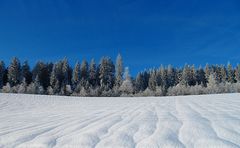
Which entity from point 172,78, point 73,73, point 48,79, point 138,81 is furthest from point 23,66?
point 172,78

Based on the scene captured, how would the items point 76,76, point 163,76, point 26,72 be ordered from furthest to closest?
point 163,76 → point 76,76 → point 26,72

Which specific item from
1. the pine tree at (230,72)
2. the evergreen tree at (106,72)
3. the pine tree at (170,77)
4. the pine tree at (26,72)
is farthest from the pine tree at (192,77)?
the pine tree at (26,72)

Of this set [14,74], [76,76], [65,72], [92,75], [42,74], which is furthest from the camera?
[65,72]

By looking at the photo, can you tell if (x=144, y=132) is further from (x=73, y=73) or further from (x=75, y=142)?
(x=73, y=73)

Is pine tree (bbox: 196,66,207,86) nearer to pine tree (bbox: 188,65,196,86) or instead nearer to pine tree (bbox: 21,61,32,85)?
pine tree (bbox: 188,65,196,86)

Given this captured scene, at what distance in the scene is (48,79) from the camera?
4994 centimetres

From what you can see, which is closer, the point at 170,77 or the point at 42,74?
the point at 42,74

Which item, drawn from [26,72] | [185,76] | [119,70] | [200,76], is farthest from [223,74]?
[26,72]

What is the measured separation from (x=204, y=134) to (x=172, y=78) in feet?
195

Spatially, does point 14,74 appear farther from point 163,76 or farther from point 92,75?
point 163,76

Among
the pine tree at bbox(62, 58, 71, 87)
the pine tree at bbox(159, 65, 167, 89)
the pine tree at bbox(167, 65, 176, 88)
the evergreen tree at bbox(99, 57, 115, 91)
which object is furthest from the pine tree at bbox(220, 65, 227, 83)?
the pine tree at bbox(62, 58, 71, 87)

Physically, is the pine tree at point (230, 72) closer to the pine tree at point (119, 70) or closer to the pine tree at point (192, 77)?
the pine tree at point (192, 77)

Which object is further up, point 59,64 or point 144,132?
point 59,64

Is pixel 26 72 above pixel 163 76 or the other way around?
above
